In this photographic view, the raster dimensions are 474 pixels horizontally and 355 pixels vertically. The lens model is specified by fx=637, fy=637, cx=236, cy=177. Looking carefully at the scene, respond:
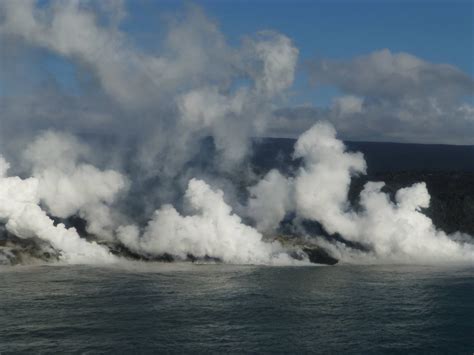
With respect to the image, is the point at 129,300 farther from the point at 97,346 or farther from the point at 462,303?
the point at 462,303

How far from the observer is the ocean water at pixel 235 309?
84.1 m

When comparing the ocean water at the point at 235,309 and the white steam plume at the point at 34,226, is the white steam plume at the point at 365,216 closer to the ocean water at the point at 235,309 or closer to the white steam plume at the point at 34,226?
the ocean water at the point at 235,309

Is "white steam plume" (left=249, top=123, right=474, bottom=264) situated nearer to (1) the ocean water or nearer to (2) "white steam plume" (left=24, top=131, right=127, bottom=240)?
(1) the ocean water

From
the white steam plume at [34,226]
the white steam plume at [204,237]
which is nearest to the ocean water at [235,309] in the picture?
the white steam plume at [204,237]

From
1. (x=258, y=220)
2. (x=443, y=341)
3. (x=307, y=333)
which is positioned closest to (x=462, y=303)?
(x=443, y=341)

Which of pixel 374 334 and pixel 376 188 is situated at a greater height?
pixel 376 188

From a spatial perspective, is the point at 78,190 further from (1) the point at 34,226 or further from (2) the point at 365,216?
(2) the point at 365,216

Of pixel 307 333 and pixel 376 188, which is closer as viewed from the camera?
pixel 307 333

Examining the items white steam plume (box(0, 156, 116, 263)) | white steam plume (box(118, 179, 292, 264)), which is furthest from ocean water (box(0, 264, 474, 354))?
white steam plume (box(0, 156, 116, 263))

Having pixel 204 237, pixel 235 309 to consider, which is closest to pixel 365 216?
pixel 204 237

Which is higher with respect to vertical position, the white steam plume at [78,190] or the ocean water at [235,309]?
the white steam plume at [78,190]

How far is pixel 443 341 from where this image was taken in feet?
282

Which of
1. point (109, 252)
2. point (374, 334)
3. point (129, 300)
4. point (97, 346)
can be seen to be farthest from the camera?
point (109, 252)

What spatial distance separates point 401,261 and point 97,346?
83495mm
